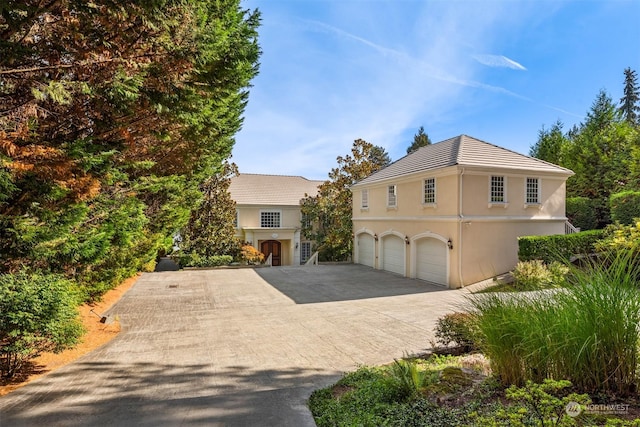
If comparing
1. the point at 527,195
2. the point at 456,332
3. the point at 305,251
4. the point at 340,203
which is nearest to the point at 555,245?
the point at 527,195

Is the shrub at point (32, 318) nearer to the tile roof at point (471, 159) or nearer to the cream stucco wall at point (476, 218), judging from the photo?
the cream stucco wall at point (476, 218)

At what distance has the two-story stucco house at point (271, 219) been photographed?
28.8 metres

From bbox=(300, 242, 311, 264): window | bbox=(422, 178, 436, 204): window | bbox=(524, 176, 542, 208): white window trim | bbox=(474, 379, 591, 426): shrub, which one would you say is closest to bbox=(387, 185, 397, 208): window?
bbox=(422, 178, 436, 204): window

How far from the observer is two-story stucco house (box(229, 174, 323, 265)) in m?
28.8

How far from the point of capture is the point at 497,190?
15.6 m

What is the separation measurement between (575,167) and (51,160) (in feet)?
110

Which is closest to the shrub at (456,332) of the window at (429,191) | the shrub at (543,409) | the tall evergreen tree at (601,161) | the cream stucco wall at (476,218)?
the shrub at (543,409)

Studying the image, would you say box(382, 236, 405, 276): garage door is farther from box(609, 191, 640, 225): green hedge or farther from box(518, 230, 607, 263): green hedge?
box(609, 191, 640, 225): green hedge

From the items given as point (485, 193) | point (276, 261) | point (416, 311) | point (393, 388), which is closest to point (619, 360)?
point (393, 388)

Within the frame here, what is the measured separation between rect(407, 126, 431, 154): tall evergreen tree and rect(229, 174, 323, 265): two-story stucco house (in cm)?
2847

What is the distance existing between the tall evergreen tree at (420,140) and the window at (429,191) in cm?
3768

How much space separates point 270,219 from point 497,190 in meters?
19.4

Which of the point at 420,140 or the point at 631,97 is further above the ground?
the point at 631,97

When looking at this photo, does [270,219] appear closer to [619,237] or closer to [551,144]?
[619,237]
